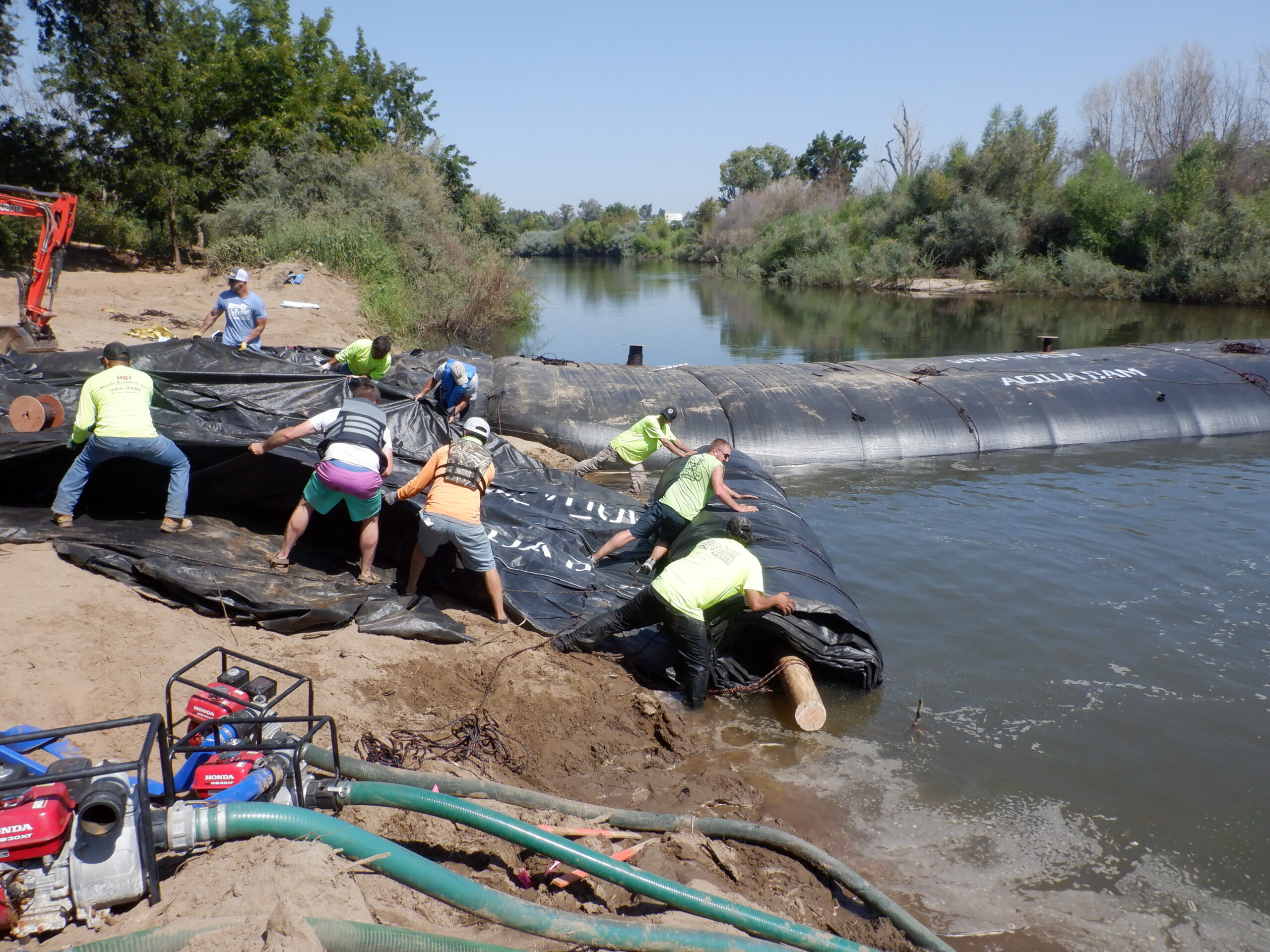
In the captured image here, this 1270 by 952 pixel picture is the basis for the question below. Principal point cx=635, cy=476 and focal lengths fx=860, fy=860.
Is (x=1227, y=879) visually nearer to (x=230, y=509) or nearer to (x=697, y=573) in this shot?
(x=697, y=573)

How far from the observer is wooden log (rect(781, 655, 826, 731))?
5.88 meters

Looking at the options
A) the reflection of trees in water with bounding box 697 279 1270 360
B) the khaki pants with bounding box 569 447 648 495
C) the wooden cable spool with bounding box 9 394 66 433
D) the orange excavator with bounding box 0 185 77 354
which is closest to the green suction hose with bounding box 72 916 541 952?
the wooden cable spool with bounding box 9 394 66 433

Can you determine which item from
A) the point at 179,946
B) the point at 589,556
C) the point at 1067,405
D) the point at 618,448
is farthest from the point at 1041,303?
the point at 179,946

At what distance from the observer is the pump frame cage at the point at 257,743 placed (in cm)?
310

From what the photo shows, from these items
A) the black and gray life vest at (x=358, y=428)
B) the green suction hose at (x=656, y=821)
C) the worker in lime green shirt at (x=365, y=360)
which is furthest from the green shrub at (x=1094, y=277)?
the green suction hose at (x=656, y=821)

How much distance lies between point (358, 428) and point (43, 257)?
9.60m

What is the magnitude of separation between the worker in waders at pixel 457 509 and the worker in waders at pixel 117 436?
1.48 meters

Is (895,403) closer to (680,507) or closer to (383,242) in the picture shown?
(680,507)

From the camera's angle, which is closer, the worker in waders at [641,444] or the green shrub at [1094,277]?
the worker in waders at [641,444]

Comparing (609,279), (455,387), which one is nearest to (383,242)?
(455,387)

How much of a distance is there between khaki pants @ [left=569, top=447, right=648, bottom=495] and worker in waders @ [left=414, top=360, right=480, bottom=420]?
1572mm

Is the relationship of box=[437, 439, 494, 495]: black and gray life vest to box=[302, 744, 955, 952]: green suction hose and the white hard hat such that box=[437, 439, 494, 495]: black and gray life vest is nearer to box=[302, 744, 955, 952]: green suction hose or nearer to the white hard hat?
the white hard hat

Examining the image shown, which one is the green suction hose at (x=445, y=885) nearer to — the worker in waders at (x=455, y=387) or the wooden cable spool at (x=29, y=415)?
the wooden cable spool at (x=29, y=415)

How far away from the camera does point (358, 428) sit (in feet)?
19.7
